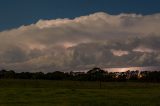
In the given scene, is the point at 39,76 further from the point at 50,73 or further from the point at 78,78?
the point at 78,78

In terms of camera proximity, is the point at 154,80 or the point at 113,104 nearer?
the point at 113,104

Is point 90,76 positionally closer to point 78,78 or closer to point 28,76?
point 78,78

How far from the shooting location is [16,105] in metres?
47.1

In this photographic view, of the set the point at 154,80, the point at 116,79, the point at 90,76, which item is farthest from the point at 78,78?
the point at 154,80

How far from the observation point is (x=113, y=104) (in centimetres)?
4719

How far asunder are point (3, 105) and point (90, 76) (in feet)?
500

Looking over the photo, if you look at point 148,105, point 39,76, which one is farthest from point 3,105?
point 39,76

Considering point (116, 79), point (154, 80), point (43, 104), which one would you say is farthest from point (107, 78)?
point (43, 104)

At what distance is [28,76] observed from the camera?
19862cm

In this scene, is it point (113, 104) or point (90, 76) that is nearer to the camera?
point (113, 104)

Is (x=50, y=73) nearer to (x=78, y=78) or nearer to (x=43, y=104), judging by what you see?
(x=78, y=78)

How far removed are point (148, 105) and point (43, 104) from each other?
13775 millimetres

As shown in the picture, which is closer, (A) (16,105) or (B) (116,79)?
(A) (16,105)

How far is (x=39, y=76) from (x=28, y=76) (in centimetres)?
730
